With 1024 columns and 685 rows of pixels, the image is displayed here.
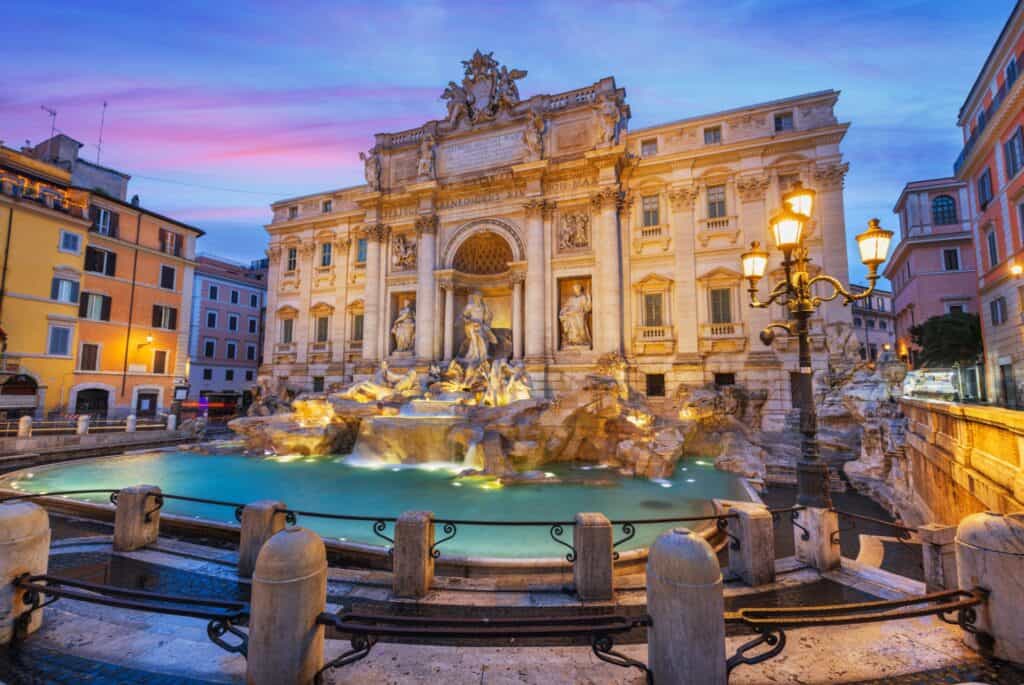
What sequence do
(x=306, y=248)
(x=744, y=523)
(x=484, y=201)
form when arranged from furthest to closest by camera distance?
(x=306, y=248), (x=484, y=201), (x=744, y=523)

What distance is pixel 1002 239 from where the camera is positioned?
56.7 ft

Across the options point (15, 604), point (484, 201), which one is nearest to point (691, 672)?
point (15, 604)

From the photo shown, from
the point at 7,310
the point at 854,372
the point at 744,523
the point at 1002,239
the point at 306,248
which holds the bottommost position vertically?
the point at 744,523

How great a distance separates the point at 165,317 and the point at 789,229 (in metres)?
30.8

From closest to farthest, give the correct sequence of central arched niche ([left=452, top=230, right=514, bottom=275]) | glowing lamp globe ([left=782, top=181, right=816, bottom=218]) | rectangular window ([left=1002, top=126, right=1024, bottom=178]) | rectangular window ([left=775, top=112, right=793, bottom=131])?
glowing lamp globe ([left=782, top=181, right=816, bottom=218]), rectangular window ([left=1002, top=126, right=1024, bottom=178]), rectangular window ([left=775, top=112, right=793, bottom=131]), central arched niche ([left=452, top=230, right=514, bottom=275])

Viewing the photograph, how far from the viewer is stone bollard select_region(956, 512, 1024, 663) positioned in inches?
120

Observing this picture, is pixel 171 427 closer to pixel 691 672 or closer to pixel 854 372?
pixel 691 672

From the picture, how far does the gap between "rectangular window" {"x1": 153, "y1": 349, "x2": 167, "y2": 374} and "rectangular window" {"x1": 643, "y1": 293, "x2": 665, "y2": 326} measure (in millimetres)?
26774

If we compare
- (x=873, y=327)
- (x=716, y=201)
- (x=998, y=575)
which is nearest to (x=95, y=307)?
(x=716, y=201)

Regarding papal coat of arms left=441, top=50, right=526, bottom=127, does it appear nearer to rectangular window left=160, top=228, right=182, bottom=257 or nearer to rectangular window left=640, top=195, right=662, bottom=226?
rectangular window left=640, top=195, right=662, bottom=226

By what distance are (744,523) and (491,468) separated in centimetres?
789

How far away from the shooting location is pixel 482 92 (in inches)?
905

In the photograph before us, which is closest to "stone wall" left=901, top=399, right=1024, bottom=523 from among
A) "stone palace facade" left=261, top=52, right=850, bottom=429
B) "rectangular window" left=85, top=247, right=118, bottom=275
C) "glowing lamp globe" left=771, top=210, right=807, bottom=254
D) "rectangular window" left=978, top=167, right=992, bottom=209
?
"glowing lamp globe" left=771, top=210, right=807, bottom=254

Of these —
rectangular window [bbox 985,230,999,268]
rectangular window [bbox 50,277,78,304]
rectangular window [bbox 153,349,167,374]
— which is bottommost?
rectangular window [bbox 153,349,167,374]
